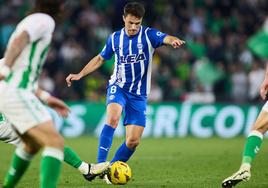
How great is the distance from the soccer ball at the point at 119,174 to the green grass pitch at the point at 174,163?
124 mm

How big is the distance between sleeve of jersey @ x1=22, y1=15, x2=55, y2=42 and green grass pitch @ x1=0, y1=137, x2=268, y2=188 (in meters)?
2.81

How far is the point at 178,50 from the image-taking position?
1992 cm

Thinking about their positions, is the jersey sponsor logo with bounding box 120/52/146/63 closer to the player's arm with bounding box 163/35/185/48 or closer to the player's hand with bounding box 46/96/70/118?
the player's arm with bounding box 163/35/185/48

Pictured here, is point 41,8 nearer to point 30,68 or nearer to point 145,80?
point 30,68

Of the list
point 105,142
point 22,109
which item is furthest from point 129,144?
point 22,109

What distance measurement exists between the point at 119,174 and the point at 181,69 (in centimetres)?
1112

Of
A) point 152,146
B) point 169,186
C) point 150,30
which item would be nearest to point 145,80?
point 150,30

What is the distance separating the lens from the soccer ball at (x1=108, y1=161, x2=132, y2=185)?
8.75 m

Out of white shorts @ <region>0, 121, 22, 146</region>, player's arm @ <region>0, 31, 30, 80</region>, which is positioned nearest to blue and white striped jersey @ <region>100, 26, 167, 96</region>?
white shorts @ <region>0, 121, 22, 146</region>

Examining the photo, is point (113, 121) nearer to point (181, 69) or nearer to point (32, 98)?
point (32, 98)

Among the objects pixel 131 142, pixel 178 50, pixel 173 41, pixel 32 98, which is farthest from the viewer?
pixel 178 50

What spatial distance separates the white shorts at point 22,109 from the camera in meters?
6.24

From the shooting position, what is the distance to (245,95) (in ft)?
62.3

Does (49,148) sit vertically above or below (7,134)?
above
